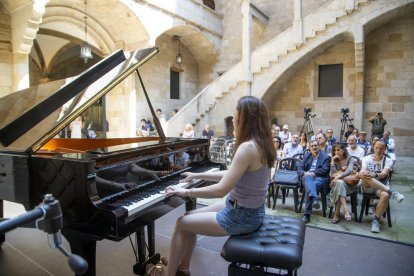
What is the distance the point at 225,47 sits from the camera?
44.7ft

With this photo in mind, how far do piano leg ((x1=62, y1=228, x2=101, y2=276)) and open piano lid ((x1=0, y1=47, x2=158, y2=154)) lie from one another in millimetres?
612

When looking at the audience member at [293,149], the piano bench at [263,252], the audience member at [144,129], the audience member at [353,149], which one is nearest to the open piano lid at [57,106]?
the piano bench at [263,252]

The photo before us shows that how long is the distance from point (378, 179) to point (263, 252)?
2790 mm

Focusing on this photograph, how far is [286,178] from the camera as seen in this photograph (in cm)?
443

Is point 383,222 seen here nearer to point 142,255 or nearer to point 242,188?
point 242,188

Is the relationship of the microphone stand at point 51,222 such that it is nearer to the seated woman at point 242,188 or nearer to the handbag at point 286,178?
the seated woman at point 242,188

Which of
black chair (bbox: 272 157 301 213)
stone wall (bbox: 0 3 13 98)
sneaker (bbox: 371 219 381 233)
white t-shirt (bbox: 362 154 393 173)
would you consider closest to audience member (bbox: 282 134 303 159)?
black chair (bbox: 272 157 301 213)

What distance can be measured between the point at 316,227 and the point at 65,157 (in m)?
3.03

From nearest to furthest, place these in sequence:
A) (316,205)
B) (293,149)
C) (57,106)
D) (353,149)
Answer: (57,106)
(316,205)
(353,149)
(293,149)

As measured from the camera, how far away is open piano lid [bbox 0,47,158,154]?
2020 mm

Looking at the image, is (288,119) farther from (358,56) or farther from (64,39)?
(64,39)

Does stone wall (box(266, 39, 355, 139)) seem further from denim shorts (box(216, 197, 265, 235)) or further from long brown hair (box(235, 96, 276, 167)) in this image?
denim shorts (box(216, 197, 265, 235))

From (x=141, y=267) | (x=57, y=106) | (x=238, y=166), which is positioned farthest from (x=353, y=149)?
(x=57, y=106)

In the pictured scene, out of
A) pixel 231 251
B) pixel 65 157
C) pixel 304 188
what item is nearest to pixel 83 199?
pixel 65 157
